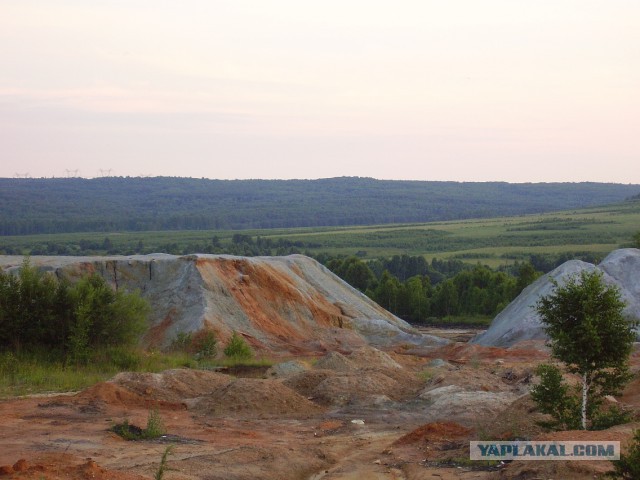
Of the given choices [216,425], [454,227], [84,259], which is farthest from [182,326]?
[454,227]

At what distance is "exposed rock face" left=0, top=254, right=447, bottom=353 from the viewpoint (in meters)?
38.8

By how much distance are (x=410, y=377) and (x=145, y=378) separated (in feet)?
26.5

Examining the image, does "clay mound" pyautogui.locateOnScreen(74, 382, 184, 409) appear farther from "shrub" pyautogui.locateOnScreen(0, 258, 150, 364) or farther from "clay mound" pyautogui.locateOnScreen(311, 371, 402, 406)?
"shrub" pyautogui.locateOnScreen(0, 258, 150, 364)

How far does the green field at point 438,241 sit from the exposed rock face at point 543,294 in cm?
5902

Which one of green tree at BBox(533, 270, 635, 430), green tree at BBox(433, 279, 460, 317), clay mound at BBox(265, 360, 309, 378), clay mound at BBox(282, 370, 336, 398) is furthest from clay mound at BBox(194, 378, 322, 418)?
green tree at BBox(433, 279, 460, 317)

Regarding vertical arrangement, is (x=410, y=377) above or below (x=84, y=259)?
below

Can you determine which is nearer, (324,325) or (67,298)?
(67,298)

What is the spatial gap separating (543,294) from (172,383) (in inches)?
917

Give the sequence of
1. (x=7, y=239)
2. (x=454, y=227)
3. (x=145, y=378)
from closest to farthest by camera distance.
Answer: (x=145, y=378), (x=7, y=239), (x=454, y=227)

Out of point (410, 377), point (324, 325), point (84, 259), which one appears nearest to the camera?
point (410, 377)

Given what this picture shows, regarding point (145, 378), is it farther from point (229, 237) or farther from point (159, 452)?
point (229, 237)

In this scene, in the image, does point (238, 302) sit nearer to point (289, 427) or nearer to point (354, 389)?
point (354, 389)

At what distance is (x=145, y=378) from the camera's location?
77.0 feet

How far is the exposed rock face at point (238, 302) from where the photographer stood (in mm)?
38844
